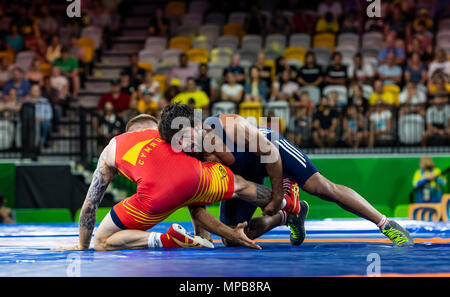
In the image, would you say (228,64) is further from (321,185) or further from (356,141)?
(321,185)

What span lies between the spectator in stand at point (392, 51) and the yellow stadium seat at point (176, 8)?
401cm

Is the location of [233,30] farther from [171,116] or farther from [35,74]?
[171,116]

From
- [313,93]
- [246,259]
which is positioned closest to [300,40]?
[313,93]

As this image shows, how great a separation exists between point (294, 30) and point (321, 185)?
24.1 ft

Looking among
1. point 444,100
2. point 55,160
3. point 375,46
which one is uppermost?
point 375,46

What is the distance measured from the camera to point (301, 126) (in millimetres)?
8609

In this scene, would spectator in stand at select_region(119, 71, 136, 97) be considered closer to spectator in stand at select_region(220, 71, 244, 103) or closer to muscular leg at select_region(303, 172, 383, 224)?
spectator in stand at select_region(220, 71, 244, 103)

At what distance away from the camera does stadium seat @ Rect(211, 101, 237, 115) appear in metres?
8.77

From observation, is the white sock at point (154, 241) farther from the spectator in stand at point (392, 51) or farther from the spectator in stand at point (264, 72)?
the spectator in stand at point (392, 51)

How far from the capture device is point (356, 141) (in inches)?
337

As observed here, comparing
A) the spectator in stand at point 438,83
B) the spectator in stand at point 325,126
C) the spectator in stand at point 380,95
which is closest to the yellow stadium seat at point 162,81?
the spectator in stand at point 325,126

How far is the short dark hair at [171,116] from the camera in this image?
3.84 metres
